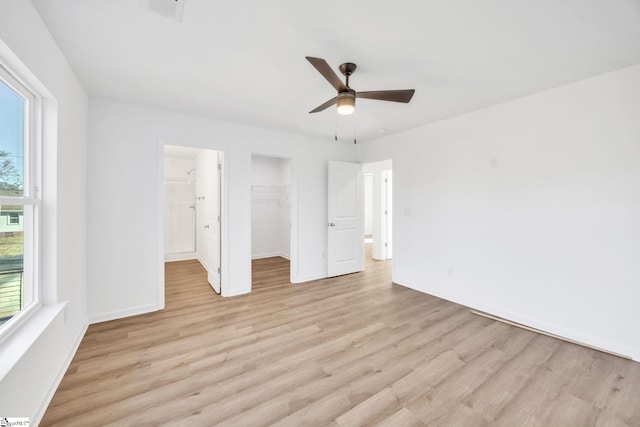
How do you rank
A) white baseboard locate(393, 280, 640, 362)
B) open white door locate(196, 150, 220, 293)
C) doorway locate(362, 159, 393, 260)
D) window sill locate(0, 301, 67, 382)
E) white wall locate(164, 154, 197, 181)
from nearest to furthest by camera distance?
window sill locate(0, 301, 67, 382)
white baseboard locate(393, 280, 640, 362)
open white door locate(196, 150, 220, 293)
white wall locate(164, 154, 197, 181)
doorway locate(362, 159, 393, 260)

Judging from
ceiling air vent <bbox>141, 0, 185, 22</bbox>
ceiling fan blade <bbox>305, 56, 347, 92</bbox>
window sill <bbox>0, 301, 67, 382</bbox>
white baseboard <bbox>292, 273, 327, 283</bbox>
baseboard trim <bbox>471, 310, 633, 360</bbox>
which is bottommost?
baseboard trim <bbox>471, 310, 633, 360</bbox>

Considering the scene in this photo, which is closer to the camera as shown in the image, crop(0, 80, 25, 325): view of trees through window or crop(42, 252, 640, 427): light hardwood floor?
crop(0, 80, 25, 325): view of trees through window

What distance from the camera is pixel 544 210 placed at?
2766 mm

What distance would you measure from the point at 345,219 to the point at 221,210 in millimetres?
2204

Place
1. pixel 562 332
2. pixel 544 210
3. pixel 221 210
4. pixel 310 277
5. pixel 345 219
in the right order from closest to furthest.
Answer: pixel 562 332, pixel 544 210, pixel 221 210, pixel 310 277, pixel 345 219

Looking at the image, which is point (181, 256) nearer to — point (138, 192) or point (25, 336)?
point (138, 192)

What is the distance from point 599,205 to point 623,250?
436 millimetres

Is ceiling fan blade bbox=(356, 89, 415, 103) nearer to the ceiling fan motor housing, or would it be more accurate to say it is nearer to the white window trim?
the ceiling fan motor housing

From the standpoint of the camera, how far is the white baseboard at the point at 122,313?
2916mm

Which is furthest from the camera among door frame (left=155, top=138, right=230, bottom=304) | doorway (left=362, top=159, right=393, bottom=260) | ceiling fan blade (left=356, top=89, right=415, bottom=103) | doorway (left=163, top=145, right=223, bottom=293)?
doorway (left=362, top=159, right=393, bottom=260)

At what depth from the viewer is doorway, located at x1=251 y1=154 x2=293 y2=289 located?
6434 millimetres

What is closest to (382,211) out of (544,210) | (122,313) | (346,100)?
(544,210)

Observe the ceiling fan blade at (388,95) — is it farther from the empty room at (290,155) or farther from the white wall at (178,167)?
the white wall at (178,167)

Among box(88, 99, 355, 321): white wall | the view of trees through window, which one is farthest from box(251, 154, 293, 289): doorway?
the view of trees through window
